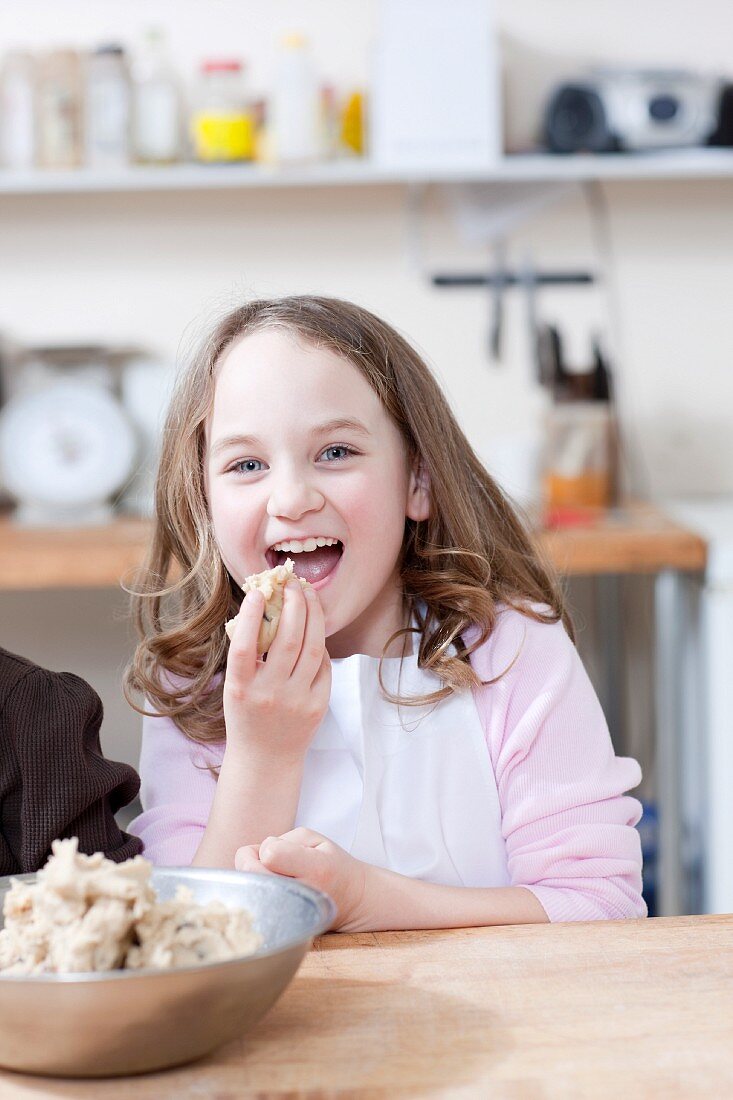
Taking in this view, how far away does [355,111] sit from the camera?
248cm

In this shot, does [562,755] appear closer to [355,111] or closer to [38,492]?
[38,492]

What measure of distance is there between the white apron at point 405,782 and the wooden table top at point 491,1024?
307 mm

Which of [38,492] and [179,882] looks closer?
[179,882]

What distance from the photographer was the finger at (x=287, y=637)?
0.91 m

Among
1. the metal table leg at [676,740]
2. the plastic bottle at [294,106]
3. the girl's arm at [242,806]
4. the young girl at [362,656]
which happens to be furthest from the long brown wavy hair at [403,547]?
the plastic bottle at [294,106]

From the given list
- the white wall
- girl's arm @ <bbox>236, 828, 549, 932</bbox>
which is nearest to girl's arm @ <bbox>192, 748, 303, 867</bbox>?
girl's arm @ <bbox>236, 828, 549, 932</bbox>

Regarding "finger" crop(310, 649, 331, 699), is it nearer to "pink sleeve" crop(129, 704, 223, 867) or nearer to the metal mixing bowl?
"pink sleeve" crop(129, 704, 223, 867)

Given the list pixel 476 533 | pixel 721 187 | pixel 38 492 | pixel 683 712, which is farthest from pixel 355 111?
pixel 476 533

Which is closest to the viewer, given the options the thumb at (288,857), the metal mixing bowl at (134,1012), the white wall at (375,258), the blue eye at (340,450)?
the metal mixing bowl at (134,1012)

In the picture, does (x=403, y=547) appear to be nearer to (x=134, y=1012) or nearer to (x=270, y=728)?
(x=270, y=728)

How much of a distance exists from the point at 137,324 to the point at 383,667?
1.71m

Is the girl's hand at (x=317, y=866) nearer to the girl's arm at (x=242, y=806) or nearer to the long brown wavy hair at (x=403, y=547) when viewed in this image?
the girl's arm at (x=242, y=806)

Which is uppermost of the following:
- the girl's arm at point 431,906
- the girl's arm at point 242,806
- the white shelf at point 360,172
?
the white shelf at point 360,172

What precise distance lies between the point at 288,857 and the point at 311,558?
1.18 feet
